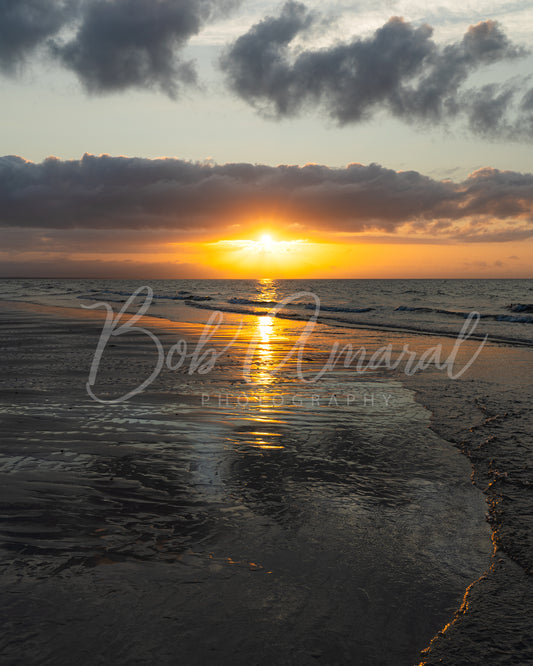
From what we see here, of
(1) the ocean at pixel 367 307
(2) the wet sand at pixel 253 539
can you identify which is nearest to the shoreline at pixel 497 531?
(2) the wet sand at pixel 253 539

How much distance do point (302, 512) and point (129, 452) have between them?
2.37 metres

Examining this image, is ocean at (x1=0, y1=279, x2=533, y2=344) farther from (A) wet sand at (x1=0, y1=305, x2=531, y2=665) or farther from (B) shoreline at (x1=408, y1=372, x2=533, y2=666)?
(A) wet sand at (x1=0, y1=305, x2=531, y2=665)

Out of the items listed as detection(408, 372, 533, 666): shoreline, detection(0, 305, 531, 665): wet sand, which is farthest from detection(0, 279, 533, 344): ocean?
detection(0, 305, 531, 665): wet sand

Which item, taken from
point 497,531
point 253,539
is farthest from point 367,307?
point 253,539

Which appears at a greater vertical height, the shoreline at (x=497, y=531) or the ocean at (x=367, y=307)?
the ocean at (x=367, y=307)

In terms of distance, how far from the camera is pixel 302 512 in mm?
4047

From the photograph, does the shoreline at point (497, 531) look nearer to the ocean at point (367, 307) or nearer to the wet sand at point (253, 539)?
the wet sand at point (253, 539)

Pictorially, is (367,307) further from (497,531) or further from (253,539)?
(253,539)

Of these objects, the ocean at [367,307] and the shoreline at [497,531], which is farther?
the ocean at [367,307]

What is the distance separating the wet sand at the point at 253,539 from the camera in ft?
8.44

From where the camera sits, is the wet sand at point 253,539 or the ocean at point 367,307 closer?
the wet sand at point 253,539

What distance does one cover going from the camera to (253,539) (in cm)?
358

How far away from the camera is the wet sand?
2.57 meters

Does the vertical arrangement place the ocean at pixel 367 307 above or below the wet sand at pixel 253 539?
above
